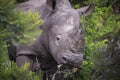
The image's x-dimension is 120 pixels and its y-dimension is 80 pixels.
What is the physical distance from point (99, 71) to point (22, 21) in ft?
7.54

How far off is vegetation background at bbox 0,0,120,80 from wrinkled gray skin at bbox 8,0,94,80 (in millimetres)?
360

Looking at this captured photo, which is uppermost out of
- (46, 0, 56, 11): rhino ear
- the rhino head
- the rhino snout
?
(46, 0, 56, 11): rhino ear

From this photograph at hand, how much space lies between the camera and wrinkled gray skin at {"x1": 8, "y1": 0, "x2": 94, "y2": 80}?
5172 mm

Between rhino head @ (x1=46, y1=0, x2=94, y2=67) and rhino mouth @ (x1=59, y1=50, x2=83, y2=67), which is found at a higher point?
rhino head @ (x1=46, y1=0, x2=94, y2=67)

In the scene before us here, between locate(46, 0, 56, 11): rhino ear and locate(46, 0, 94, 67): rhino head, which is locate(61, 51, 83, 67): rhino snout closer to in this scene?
locate(46, 0, 94, 67): rhino head

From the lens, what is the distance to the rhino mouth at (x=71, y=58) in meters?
5.11

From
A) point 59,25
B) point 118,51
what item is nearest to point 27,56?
point 59,25

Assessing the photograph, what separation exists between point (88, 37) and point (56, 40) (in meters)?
2.46

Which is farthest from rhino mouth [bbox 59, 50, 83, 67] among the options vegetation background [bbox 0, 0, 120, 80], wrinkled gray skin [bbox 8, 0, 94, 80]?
vegetation background [bbox 0, 0, 120, 80]

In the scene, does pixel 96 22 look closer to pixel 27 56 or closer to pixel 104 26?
pixel 104 26

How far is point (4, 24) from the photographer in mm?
3541

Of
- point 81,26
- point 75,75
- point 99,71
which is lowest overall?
point 75,75

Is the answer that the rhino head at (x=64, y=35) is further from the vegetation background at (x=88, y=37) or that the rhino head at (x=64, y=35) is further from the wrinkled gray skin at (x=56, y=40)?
the vegetation background at (x=88, y=37)

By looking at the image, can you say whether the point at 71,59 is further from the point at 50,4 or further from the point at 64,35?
the point at 50,4
